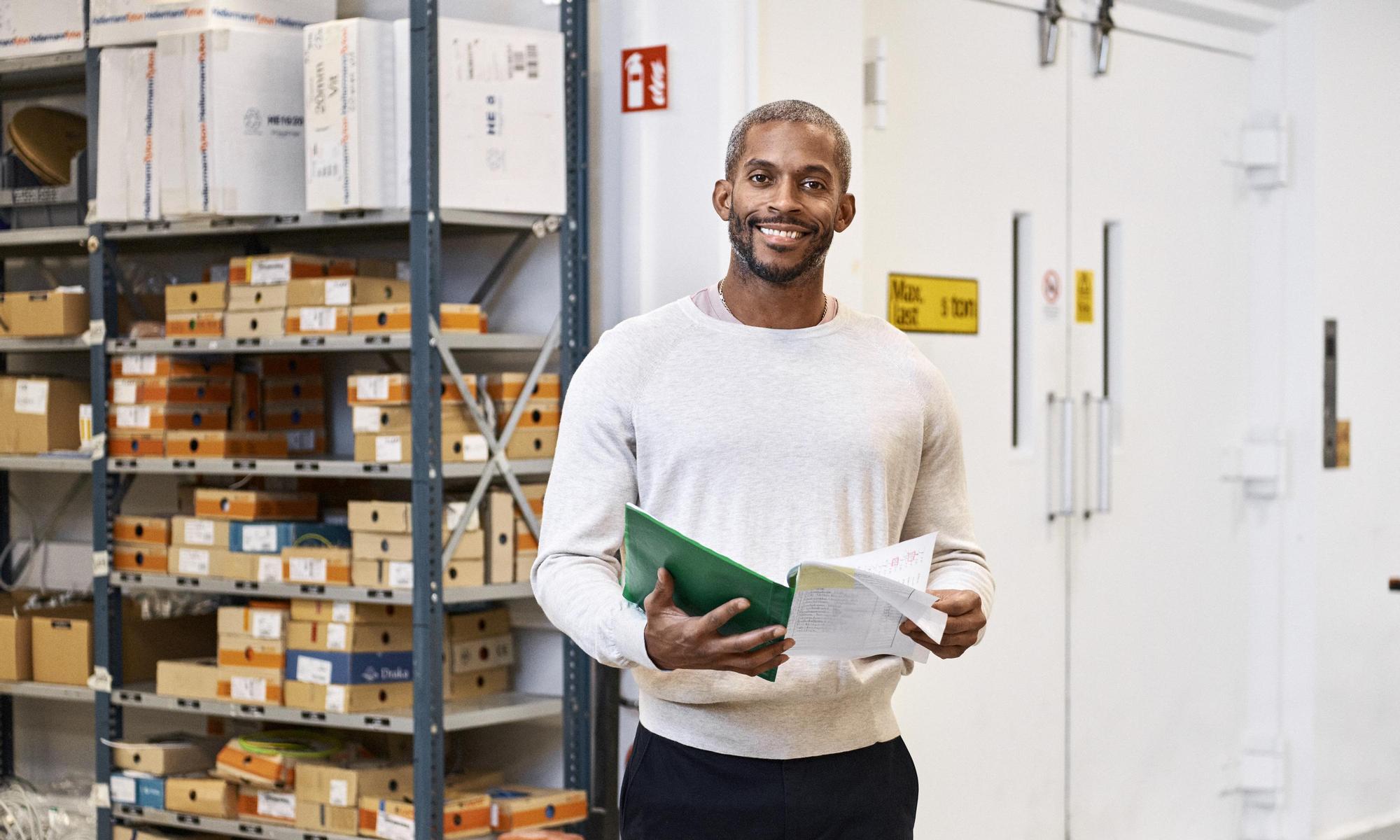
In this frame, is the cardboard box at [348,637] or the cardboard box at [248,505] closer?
the cardboard box at [348,637]

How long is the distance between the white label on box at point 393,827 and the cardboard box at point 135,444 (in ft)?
3.69

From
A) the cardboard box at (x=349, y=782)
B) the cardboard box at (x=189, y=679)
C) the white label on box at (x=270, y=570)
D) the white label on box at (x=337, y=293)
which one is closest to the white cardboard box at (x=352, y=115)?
the white label on box at (x=337, y=293)

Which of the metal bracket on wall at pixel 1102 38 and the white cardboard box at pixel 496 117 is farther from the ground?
the metal bracket on wall at pixel 1102 38

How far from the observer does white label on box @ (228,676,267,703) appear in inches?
140

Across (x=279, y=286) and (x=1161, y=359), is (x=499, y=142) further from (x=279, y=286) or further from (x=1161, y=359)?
(x=1161, y=359)

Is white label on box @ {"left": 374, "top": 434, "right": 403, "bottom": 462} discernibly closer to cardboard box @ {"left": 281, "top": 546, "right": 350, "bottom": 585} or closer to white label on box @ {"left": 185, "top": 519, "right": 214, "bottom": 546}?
cardboard box @ {"left": 281, "top": 546, "right": 350, "bottom": 585}

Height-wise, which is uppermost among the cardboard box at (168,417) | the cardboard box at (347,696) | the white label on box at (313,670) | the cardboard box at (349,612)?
the cardboard box at (168,417)

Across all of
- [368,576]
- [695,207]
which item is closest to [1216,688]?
[695,207]

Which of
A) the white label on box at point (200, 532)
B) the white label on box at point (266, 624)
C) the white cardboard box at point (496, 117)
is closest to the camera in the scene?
the white cardboard box at point (496, 117)

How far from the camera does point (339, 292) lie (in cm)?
348

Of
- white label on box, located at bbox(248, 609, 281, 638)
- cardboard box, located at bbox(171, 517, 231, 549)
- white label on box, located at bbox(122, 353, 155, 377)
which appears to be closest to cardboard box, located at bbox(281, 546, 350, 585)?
white label on box, located at bbox(248, 609, 281, 638)

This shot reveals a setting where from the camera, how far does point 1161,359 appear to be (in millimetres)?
4250

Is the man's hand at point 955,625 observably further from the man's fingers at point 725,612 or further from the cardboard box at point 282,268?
the cardboard box at point 282,268

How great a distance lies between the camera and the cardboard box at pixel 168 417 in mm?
3750
